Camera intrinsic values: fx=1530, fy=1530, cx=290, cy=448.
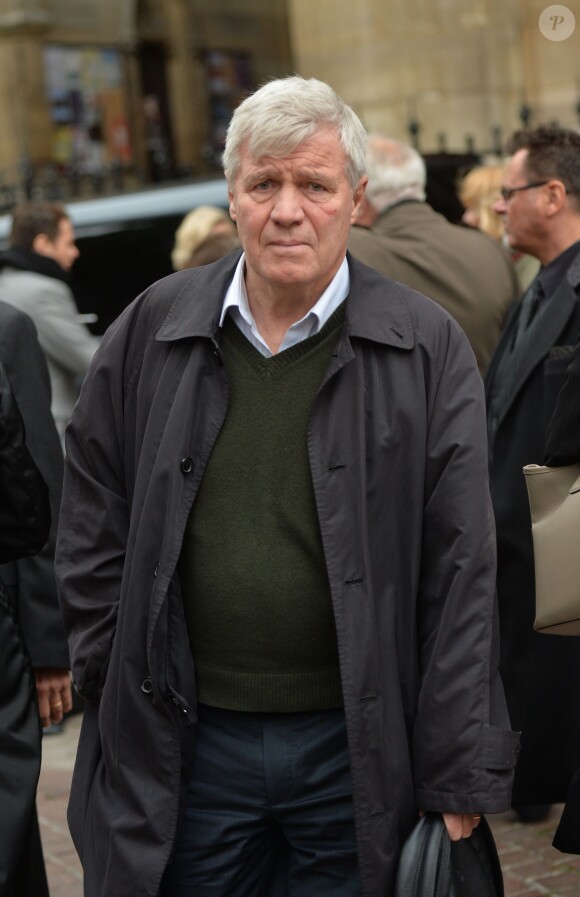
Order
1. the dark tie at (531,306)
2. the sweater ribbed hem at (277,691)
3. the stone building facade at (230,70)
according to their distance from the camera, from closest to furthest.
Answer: the sweater ribbed hem at (277,691) < the dark tie at (531,306) < the stone building facade at (230,70)

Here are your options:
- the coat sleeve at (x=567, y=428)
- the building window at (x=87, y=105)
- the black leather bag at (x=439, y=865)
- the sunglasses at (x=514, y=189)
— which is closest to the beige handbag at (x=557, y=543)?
the coat sleeve at (x=567, y=428)

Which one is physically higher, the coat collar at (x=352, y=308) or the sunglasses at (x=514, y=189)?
the coat collar at (x=352, y=308)

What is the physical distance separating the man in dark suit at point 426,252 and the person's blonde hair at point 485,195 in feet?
4.67

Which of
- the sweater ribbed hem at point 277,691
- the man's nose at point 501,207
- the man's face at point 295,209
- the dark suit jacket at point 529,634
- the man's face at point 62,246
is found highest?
the man's face at point 295,209

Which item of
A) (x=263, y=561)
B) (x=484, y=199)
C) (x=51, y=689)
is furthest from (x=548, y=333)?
(x=484, y=199)

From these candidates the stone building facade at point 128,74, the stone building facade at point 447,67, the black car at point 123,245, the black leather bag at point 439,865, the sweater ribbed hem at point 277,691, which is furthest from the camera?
the stone building facade at point 128,74

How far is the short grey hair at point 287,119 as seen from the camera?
8.98 feet

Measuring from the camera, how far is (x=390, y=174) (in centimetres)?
577

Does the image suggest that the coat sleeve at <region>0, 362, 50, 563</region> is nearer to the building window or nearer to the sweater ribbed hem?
the sweater ribbed hem

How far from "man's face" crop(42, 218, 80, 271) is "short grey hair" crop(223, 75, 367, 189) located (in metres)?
4.55

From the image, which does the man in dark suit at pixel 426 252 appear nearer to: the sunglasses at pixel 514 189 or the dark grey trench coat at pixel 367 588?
the sunglasses at pixel 514 189

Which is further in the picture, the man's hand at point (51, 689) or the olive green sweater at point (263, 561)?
the man's hand at point (51, 689)

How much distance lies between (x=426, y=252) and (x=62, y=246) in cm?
236

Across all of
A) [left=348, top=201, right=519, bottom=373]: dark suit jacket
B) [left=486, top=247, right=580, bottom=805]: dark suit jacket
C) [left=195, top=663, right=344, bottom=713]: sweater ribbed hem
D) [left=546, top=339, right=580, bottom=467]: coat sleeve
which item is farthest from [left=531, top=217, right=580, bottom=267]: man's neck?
[left=195, top=663, right=344, bottom=713]: sweater ribbed hem
